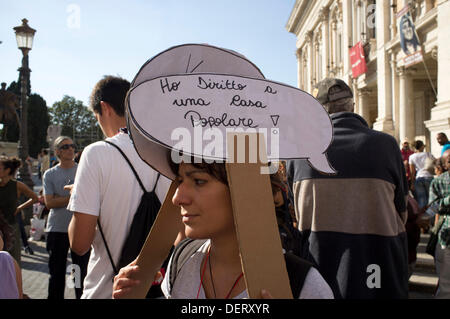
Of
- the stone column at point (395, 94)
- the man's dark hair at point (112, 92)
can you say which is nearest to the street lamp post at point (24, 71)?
the man's dark hair at point (112, 92)

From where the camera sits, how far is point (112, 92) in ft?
7.99

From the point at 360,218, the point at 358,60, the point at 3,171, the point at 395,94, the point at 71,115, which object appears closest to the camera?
the point at 360,218

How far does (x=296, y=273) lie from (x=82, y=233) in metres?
1.33

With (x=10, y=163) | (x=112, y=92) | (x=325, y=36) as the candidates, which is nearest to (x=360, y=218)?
(x=112, y=92)

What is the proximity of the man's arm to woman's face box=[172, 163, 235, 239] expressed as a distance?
103cm

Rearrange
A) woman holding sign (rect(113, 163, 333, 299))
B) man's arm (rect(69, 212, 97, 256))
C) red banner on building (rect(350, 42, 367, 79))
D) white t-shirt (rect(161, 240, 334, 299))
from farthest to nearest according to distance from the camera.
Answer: red banner on building (rect(350, 42, 367, 79))
man's arm (rect(69, 212, 97, 256))
white t-shirt (rect(161, 240, 334, 299))
woman holding sign (rect(113, 163, 333, 299))

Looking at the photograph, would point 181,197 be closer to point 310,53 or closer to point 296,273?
point 296,273

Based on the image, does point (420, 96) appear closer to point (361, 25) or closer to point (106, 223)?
point (361, 25)

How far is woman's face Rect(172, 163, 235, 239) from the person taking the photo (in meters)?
1.22

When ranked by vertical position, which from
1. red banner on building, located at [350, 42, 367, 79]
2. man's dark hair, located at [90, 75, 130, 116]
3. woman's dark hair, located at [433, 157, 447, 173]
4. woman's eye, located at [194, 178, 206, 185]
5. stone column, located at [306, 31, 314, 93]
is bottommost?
woman's eye, located at [194, 178, 206, 185]

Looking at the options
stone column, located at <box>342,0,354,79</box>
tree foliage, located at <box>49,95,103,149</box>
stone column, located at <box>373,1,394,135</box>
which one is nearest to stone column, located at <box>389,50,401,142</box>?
stone column, located at <box>373,1,394,135</box>

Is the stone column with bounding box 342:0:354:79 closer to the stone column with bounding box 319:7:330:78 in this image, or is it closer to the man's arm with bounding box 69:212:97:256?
the stone column with bounding box 319:7:330:78

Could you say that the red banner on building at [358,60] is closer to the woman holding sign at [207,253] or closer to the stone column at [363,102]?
the stone column at [363,102]

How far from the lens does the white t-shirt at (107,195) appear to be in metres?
2.12
